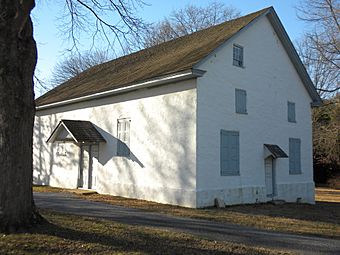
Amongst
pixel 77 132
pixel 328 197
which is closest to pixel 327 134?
pixel 328 197

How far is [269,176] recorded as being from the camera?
17.6 m

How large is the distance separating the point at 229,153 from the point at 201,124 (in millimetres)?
1976

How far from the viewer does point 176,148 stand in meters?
14.8

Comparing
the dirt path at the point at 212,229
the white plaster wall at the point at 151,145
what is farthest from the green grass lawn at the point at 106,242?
the white plaster wall at the point at 151,145

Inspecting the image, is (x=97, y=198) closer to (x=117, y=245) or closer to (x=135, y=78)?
(x=135, y=78)

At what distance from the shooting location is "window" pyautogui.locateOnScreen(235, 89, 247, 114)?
632 inches

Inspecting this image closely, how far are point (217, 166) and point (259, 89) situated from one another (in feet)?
15.7

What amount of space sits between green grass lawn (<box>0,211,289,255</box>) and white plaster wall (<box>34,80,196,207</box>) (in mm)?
5663

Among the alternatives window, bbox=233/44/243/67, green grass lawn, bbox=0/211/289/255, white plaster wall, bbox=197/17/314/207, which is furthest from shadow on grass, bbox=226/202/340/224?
window, bbox=233/44/243/67

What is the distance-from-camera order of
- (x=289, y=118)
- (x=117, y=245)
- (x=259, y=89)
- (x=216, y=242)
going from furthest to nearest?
1. (x=289, y=118)
2. (x=259, y=89)
3. (x=216, y=242)
4. (x=117, y=245)

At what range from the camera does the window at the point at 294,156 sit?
62.5 ft

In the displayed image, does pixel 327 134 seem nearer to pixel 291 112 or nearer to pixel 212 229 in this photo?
pixel 291 112

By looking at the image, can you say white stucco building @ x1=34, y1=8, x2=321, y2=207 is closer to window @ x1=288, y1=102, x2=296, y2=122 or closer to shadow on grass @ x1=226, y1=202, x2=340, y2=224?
window @ x1=288, y1=102, x2=296, y2=122

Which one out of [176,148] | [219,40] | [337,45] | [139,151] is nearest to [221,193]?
[176,148]
